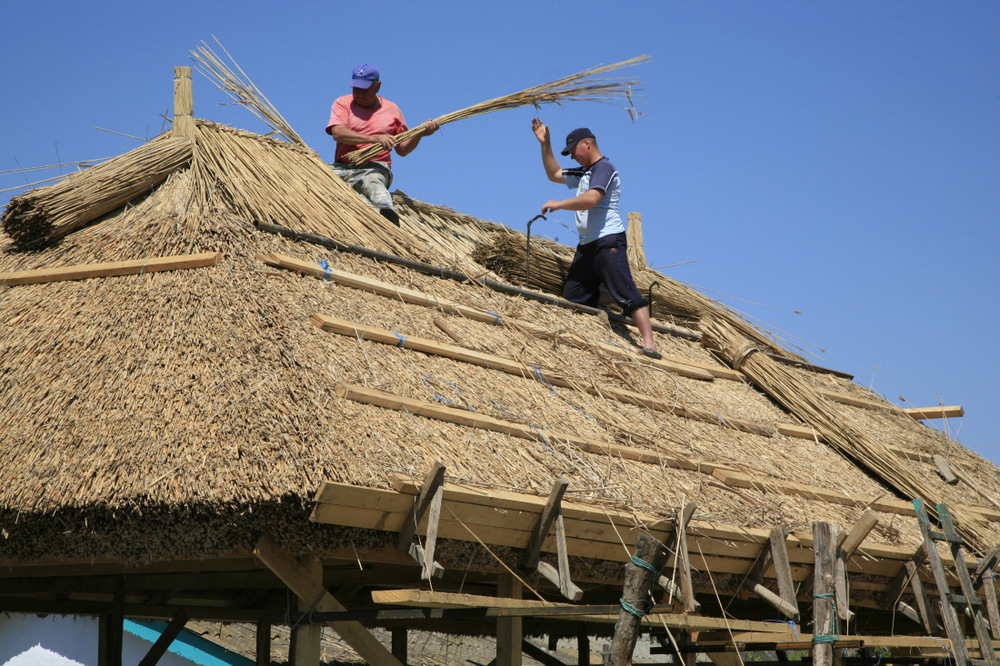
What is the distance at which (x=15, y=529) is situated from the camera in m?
5.23

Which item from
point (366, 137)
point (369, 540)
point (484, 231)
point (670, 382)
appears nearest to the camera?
point (369, 540)

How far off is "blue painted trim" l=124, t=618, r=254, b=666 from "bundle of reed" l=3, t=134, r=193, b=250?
15.5 ft

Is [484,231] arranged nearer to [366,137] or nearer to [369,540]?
[366,137]

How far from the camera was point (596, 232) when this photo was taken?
8.69m

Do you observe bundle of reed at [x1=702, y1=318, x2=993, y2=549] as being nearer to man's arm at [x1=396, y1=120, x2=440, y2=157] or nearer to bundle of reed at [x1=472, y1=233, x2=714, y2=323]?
bundle of reed at [x1=472, y1=233, x2=714, y2=323]

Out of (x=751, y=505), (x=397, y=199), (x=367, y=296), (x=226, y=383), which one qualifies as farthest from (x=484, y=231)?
(x=226, y=383)

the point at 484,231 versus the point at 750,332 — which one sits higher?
the point at 484,231

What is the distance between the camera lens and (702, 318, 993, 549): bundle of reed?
820cm

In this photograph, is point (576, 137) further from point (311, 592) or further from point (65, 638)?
point (65, 638)

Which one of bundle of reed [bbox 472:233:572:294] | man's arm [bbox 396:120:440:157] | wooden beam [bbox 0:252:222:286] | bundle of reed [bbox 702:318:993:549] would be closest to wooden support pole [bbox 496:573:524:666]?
wooden beam [bbox 0:252:222:286]

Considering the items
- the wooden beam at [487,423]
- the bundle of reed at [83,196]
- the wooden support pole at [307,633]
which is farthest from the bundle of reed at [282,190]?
the wooden support pole at [307,633]

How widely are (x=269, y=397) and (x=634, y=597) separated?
1.88m

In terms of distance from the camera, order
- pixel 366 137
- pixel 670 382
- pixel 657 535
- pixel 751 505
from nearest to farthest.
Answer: pixel 657 535
pixel 751 505
pixel 670 382
pixel 366 137

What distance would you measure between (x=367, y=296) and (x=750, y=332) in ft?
14.1
